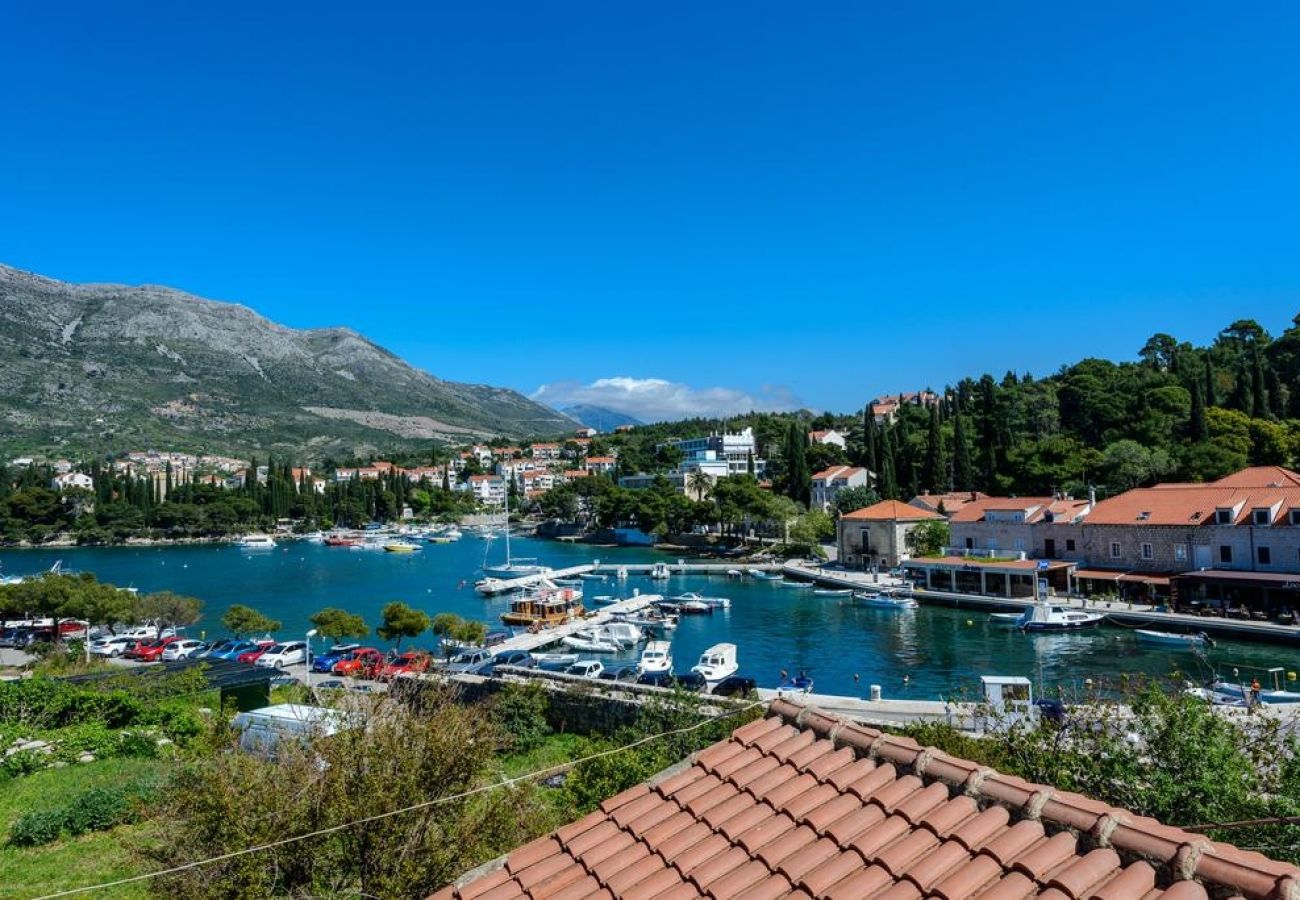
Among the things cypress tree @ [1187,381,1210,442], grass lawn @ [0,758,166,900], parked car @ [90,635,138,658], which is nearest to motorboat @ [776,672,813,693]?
grass lawn @ [0,758,166,900]

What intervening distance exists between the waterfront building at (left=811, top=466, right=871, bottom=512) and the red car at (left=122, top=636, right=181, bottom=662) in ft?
188

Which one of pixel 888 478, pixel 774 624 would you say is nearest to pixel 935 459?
pixel 888 478

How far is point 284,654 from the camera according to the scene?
32188 millimetres

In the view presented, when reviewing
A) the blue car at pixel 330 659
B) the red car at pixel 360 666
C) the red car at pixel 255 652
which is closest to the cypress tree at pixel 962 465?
the blue car at pixel 330 659

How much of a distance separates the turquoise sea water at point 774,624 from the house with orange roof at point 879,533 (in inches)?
313

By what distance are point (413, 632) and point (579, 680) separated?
46.0ft

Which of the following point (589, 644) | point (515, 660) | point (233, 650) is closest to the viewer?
point (515, 660)

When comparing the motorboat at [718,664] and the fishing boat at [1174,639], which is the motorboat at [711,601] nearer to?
the motorboat at [718,664]

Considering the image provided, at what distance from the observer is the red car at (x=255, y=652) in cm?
3134

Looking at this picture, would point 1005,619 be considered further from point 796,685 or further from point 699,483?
point 699,483

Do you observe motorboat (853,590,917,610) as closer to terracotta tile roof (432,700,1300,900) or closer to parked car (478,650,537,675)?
parked car (478,650,537,675)

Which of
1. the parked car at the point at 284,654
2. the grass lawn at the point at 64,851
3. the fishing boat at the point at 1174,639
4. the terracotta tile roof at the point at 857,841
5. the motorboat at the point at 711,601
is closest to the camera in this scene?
the terracotta tile roof at the point at 857,841

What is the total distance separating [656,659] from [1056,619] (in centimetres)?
1977

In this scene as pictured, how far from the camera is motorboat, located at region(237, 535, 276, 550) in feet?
305
